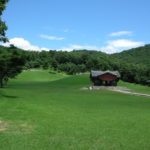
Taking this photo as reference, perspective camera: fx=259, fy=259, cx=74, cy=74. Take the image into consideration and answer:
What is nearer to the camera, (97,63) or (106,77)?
(106,77)

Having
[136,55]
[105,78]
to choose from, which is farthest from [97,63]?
[105,78]

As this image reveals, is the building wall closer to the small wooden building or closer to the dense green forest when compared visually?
the small wooden building

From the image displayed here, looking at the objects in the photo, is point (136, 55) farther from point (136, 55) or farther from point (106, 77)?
point (106, 77)

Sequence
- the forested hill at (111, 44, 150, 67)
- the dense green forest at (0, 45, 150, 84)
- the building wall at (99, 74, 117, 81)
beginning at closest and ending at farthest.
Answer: the building wall at (99, 74, 117, 81) < the dense green forest at (0, 45, 150, 84) < the forested hill at (111, 44, 150, 67)

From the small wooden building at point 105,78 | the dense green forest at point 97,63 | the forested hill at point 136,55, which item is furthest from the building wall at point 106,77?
the forested hill at point 136,55

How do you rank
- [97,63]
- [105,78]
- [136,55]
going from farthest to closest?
[136,55] → [97,63] → [105,78]

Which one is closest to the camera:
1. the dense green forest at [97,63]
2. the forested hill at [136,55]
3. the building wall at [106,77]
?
the building wall at [106,77]

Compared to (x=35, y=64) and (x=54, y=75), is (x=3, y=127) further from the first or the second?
(x=35, y=64)

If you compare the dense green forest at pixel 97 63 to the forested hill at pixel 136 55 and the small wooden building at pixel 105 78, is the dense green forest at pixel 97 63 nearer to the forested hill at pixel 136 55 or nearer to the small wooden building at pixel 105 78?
the forested hill at pixel 136 55

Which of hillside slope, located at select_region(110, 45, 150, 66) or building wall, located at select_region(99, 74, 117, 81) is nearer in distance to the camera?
building wall, located at select_region(99, 74, 117, 81)

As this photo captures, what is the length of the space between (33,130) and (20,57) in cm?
2865

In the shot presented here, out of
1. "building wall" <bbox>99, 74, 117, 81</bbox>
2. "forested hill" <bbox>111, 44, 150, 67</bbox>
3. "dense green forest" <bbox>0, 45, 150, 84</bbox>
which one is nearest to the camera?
"building wall" <bbox>99, 74, 117, 81</bbox>

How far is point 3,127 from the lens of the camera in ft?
33.8

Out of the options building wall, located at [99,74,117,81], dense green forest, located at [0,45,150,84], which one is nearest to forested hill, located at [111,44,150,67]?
dense green forest, located at [0,45,150,84]
